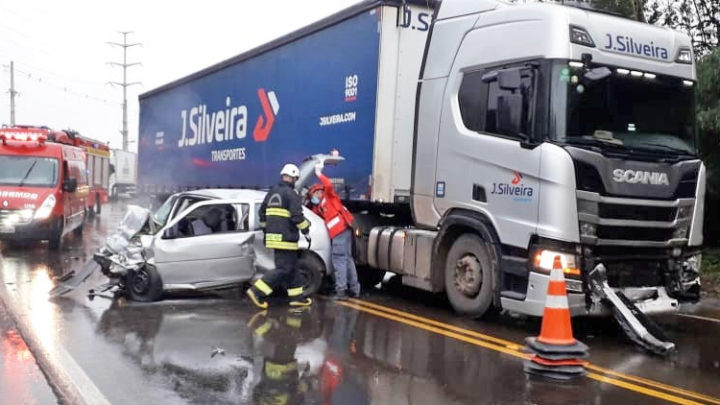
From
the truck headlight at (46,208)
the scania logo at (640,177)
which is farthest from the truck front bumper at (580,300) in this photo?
the truck headlight at (46,208)

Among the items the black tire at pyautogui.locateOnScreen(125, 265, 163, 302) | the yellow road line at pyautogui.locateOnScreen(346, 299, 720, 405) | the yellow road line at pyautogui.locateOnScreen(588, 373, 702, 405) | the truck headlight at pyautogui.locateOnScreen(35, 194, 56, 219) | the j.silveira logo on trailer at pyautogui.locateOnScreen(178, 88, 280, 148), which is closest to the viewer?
the yellow road line at pyautogui.locateOnScreen(588, 373, 702, 405)

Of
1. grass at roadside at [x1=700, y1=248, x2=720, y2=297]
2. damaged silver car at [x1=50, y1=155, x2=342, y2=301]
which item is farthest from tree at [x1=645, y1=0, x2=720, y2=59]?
damaged silver car at [x1=50, y1=155, x2=342, y2=301]

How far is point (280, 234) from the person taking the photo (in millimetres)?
8758

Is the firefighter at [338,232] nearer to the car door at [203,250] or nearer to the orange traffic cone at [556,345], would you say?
the car door at [203,250]

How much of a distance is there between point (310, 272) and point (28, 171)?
8411mm

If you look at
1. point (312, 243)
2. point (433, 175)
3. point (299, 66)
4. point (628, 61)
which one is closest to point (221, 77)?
point (299, 66)

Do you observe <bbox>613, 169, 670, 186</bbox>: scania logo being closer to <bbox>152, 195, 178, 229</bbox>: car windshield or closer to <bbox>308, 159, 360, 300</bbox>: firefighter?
<bbox>308, 159, 360, 300</bbox>: firefighter

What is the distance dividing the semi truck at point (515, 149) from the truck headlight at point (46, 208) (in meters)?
6.88

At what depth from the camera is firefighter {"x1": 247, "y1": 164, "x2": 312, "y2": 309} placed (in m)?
8.77

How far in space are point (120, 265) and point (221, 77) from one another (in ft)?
20.7

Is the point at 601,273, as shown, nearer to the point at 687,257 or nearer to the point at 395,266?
the point at 687,257

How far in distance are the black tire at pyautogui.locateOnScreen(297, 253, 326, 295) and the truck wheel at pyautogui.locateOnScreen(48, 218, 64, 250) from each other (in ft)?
24.5

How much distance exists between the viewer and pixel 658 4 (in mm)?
14984

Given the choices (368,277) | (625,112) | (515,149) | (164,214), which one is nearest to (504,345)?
(515,149)
